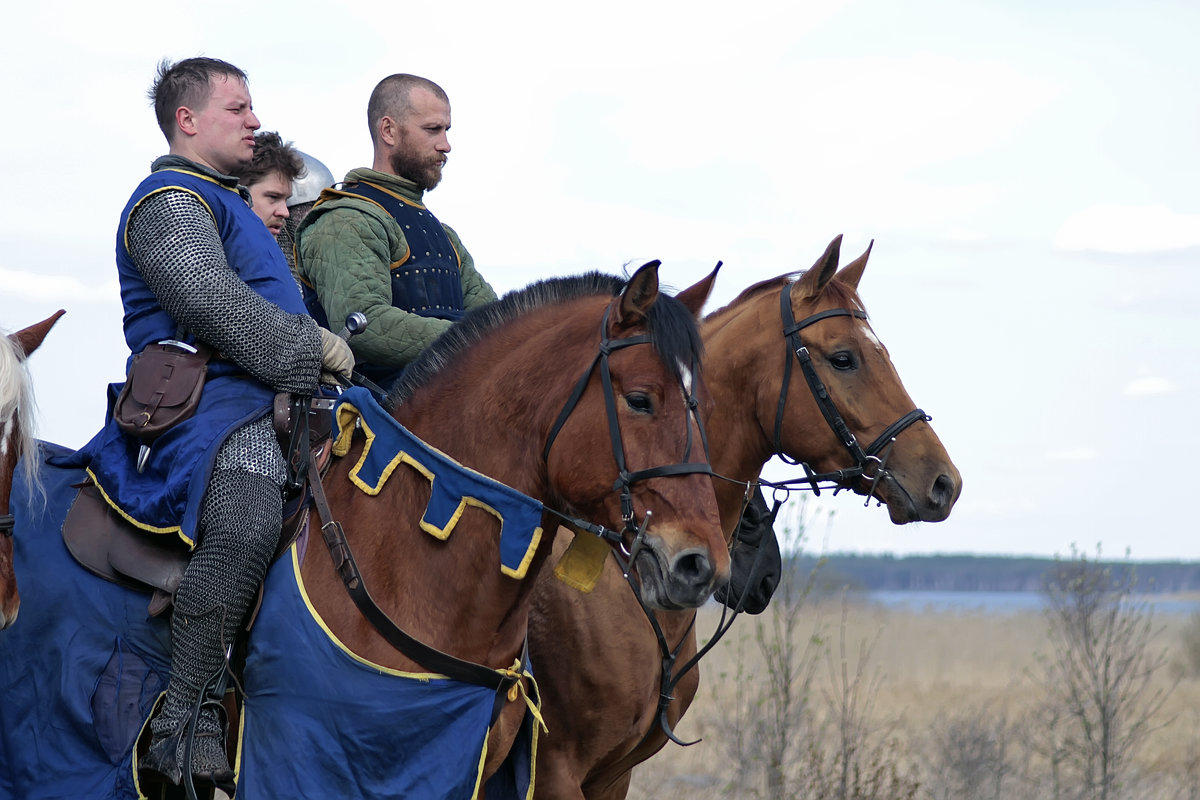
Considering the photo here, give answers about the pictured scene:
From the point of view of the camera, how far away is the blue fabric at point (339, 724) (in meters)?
3.69

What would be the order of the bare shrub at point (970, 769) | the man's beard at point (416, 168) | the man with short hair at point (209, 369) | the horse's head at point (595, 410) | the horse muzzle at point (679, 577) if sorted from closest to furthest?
the horse muzzle at point (679, 577), the horse's head at point (595, 410), the man with short hair at point (209, 369), the man's beard at point (416, 168), the bare shrub at point (970, 769)

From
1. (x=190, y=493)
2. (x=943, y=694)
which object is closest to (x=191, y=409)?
(x=190, y=493)

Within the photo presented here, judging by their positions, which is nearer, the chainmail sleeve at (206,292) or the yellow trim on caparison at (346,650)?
the yellow trim on caparison at (346,650)

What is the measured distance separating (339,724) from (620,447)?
3.76ft

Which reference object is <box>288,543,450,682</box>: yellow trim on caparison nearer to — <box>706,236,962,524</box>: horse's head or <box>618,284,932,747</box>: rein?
<box>618,284,932,747</box>: rein

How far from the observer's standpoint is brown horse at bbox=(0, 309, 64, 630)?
11.7ft

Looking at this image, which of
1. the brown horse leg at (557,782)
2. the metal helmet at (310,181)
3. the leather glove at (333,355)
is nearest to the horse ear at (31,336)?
the leather glove at (333,355)

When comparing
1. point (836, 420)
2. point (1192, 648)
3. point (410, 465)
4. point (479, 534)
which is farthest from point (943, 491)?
point (1192, 648)

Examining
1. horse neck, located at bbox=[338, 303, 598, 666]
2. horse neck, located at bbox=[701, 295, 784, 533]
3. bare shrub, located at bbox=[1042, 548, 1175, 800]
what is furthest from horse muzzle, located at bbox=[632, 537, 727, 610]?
→ bare shrub, located at bbox=[1042, 548, 1175, 800]

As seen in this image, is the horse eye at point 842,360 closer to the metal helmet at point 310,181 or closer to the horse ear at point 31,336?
the horse ear at point 31,336

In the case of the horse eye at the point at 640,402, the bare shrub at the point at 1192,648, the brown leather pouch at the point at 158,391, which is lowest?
the bare shrub at the point at 1192,648

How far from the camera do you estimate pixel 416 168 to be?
5.67 metres

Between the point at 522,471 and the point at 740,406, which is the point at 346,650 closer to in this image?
the point at 522,471

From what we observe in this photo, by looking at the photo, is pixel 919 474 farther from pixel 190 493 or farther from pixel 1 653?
pixel 1 653
